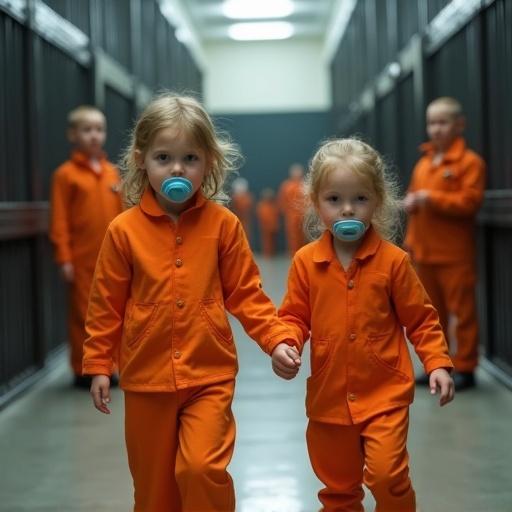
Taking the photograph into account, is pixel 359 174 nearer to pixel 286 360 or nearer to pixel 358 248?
pixel 358 248

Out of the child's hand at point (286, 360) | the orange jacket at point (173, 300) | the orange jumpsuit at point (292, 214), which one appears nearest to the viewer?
the child's hand at point (286, 360)

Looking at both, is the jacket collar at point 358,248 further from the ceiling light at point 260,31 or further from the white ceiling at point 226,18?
the ceiling light at point 260,31

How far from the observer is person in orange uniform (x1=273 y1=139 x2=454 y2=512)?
291 centimetres

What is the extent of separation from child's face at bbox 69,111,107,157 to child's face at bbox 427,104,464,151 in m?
2.04

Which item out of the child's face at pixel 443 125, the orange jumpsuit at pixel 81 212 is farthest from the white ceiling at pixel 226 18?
the child's face at pixel 443 125

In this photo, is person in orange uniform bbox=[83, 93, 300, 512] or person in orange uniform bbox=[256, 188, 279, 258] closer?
person in orange uniform bbox=[83, 93, 300, 512]

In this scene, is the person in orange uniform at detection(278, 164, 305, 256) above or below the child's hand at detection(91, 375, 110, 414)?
above

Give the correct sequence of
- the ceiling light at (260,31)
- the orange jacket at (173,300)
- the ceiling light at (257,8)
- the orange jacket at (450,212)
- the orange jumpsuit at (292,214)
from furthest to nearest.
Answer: the ceiling light at (260,31) → the ceiling light at (257,8) → the orange jumpsuit at (292,214) → the orange jacket at (450,212) → the orange jacket at (173,300)

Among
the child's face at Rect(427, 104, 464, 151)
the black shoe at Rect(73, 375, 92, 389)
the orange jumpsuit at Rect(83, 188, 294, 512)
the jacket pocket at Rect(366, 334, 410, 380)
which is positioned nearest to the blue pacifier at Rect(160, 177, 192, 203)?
the orange jumpsuit at Rect(83, 188, 294, 512)

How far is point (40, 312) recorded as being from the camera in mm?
6695

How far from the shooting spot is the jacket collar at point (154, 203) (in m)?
2.90

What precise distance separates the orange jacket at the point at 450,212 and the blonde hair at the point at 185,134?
2881 millimetres

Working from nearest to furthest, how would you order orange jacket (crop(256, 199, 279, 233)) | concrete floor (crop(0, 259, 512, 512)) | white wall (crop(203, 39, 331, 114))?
1. concrete floor (crop(0, 259, 512, 512))
2. orange jacket (crop(256, 199, 279, 233))
3. white wall (crop(203, 39, 331, 114))

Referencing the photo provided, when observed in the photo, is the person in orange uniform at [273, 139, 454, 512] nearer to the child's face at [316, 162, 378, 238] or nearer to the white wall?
the child's face at [316, 162, 378, 238]
